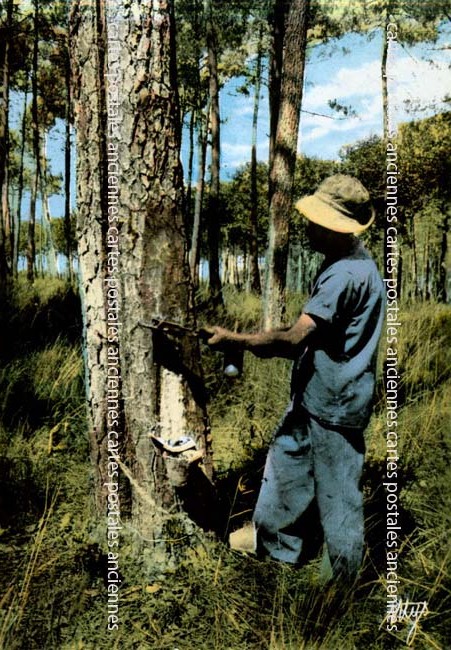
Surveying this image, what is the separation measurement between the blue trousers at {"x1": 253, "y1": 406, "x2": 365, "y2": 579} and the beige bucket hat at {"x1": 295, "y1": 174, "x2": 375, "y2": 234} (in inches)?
34.2

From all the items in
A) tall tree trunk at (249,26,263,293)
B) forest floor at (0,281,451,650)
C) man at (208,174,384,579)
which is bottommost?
forest floor at (0,281,451,650)

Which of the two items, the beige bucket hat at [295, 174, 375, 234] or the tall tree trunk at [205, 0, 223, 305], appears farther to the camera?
the tall tree trunk at [205, 0, 223, 305]

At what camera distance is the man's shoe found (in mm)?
2680

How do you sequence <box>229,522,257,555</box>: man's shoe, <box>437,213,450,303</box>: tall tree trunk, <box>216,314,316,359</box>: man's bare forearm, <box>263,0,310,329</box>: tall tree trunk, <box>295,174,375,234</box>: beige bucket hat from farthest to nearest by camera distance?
<box>437,213,450,303</box>: tall tree trunk → <box>263,0,310,329</box>: tall tree trunk → <box>229,522,257,555</box>: man's shoe → <box>295,174,375,234</box>: beige bucket hat → <box>216,314,316,359</box>: man's bare forearm

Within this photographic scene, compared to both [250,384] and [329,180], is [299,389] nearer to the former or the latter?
[329,180]

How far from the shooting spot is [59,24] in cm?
1188

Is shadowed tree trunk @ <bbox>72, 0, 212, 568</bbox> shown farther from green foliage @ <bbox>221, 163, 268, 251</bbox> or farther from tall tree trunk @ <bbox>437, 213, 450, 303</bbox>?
green foliage @ <bbox>221, 163, 268, 251</bbox>

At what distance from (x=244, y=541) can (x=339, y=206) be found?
169 centimetres

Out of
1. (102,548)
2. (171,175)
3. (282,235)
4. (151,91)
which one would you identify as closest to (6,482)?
(102,548)

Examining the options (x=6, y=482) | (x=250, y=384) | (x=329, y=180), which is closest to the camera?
(x=329, y=180)

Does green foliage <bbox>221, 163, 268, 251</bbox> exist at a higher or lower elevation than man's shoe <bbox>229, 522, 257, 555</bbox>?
higher

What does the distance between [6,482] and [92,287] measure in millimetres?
1379

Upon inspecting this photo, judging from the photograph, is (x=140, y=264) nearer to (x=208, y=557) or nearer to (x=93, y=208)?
A: (x=93, y=208)

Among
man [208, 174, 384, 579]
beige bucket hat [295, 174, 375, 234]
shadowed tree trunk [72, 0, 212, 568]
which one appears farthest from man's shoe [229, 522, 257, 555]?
beige bucket hat [295, 174, 375, 234]
